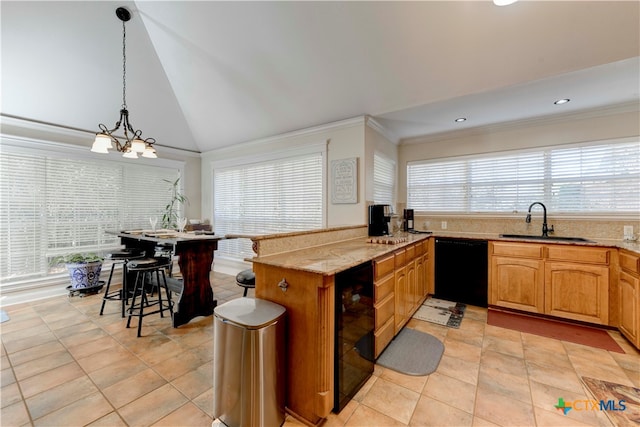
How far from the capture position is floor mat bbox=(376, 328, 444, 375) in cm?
209

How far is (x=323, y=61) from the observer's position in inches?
113

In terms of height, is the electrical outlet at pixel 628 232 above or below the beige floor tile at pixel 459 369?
above

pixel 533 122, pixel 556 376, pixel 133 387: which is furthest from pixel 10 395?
pixel 533 122

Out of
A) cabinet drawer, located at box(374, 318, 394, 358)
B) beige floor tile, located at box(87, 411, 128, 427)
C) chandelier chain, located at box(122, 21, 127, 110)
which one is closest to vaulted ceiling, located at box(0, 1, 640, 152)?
chandelier chain, located at box(122, 21, 127, 110)

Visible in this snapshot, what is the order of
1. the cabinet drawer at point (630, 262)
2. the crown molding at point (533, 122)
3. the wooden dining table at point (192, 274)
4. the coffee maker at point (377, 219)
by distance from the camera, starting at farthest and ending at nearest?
the coffee maker at point (377, 219) → the crown molding at point (533, 122) → the wooden dining table at point (192, 274) → the cabinet drawer at point (630, 262)

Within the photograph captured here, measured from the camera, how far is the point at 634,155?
120 inches

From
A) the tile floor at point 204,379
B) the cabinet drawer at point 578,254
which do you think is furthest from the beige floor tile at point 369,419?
the cabinet drawer at point 578,254

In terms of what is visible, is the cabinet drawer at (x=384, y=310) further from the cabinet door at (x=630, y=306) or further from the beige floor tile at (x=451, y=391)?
the cabinet door at (x=630, y=306)

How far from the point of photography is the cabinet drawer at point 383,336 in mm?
2110

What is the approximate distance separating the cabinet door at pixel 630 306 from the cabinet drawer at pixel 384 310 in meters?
2.19

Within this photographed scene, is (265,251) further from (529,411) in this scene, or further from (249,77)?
(249,77)

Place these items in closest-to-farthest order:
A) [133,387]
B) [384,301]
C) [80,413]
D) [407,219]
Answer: [80,413] → [133,387] → [384,301] → [407,219]

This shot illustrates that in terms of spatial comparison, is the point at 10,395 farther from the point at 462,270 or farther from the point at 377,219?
the point at 462,270

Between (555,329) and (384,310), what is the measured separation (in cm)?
214
